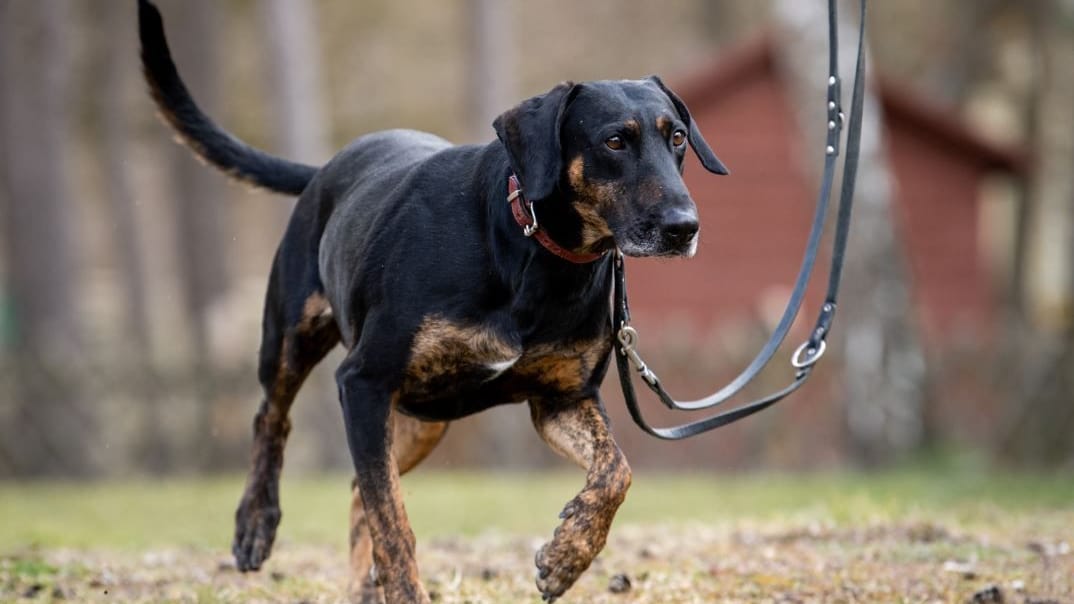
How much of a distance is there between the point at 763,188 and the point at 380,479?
818 inches

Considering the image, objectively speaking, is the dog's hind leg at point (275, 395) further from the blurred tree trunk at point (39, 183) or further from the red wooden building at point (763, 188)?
the red wooden building at point (763, 188)

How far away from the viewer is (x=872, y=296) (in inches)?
599

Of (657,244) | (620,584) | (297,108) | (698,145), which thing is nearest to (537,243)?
(657,244)

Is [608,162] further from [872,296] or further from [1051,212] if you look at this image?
[1051,212]

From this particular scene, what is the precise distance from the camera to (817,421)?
17047mm

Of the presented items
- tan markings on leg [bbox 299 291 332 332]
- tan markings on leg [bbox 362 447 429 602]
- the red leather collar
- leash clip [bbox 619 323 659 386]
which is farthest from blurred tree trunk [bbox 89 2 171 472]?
the red leather collar

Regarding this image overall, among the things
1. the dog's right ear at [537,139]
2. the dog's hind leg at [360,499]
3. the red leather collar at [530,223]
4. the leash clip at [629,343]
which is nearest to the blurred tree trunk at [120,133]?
the dog's hind leg at [360,499]

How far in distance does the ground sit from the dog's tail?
76.9 inches

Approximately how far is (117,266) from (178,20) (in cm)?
1339

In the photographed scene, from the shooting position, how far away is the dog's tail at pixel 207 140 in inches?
287

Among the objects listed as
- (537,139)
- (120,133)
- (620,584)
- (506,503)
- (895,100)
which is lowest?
(620,584)

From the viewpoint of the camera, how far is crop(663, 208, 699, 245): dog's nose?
5.03 metres

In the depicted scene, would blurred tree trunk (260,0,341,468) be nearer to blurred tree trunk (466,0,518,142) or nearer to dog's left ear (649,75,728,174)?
blurred tree trunk (466,0,518,142)

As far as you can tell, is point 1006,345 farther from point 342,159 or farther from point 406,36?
point 406,36
